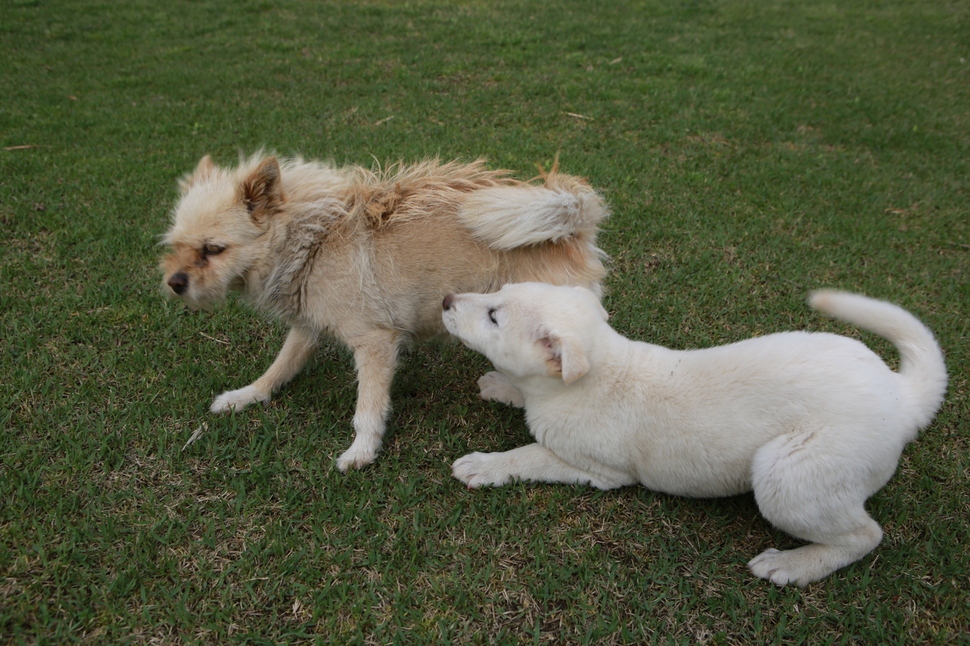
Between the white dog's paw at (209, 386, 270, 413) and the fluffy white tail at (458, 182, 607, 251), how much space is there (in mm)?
1614

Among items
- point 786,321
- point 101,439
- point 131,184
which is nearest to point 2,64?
point 131,184

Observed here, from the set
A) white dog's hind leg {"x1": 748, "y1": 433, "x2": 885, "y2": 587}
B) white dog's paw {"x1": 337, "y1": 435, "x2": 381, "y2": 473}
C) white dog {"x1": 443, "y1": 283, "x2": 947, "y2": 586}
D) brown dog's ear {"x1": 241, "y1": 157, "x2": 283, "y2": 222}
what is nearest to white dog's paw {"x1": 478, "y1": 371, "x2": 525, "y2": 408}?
white dog {"x1": 443, "y1": 283, "x2": 947, "y2": 586}

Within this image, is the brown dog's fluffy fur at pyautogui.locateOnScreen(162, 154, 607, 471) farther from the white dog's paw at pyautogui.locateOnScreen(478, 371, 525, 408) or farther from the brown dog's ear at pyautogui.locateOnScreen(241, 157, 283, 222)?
the white dog's paw at pyautogui.locateOnScreen(478, 371, 525, 408)

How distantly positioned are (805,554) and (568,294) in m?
1.61

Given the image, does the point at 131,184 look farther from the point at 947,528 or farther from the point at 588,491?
the point at 947,528

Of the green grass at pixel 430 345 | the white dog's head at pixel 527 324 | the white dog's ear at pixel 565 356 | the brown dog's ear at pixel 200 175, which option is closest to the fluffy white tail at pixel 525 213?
the white dog's head at pixel 527 324

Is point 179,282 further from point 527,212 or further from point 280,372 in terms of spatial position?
point 527,212

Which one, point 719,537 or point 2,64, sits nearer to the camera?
point 719,537

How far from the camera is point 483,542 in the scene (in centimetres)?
296

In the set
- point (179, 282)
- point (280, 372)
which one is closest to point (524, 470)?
point (280, 372)

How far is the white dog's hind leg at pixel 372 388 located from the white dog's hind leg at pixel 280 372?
1.39 feet

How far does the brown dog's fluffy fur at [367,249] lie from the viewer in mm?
3264

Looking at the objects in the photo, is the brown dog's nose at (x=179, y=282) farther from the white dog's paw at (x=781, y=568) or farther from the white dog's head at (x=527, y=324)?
the white dog's paw at (x=781, y=568)

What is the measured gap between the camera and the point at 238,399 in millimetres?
3650
